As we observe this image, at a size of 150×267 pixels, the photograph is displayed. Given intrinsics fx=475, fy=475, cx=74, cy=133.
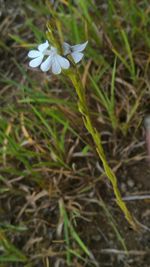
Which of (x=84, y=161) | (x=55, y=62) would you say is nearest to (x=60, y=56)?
(x=55, y=62)

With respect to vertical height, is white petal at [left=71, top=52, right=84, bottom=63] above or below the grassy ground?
above

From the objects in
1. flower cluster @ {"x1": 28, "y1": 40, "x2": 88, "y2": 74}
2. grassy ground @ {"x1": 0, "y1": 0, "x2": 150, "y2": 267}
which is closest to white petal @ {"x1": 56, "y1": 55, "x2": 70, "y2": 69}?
flower cluster @ {"x1": 28, "y1": 40, "x2": 88, "y2": 74}

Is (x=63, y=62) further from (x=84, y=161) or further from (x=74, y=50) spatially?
(x=84, y=161)

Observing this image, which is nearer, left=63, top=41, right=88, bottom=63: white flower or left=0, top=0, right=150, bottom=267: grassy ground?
left=63, top=41, right=88, bottom=63: white flower

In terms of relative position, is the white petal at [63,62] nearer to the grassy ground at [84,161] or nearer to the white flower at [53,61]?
the white flower at [53,61]

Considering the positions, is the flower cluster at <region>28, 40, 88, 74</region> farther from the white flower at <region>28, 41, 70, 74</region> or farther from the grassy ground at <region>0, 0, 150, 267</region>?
the grassy ground at <region>0, 0, 150, 267</region>

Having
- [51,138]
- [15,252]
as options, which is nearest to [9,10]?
[51,138]

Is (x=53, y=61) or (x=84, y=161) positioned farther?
(x=84, y=161)

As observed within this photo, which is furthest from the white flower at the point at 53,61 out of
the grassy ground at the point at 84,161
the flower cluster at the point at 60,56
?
the grassy ground at the point at 84,161

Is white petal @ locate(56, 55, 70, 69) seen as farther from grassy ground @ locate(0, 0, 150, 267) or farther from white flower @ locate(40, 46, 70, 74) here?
grassy ground @ locate(0, 0, 150, 267)
